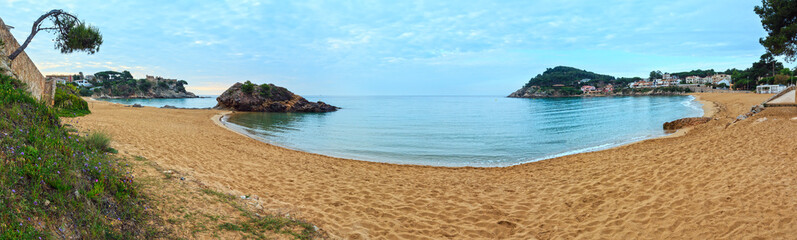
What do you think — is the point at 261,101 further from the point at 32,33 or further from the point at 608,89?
the point at 608,89

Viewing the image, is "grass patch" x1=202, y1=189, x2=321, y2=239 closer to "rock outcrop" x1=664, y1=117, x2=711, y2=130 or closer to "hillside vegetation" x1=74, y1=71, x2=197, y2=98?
"rock outcrop" x1=664, y1=117, x2=711, y2=130

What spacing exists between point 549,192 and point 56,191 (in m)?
9.13

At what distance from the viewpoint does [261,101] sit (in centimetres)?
6041

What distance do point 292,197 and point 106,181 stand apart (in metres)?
3.59

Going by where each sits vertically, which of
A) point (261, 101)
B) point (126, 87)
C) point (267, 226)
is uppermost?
point (126, 87)

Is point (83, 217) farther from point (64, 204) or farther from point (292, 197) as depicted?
point (292, 197)

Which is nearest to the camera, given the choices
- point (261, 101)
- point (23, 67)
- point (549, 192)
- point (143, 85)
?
point (549, 192)

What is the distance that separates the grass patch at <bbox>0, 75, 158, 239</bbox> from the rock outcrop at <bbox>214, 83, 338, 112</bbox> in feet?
186

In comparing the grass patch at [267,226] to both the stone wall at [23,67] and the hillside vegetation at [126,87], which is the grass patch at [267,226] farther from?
the hillside vegetation at [126,87]

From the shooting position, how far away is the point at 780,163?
25.7ft

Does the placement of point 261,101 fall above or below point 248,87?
below

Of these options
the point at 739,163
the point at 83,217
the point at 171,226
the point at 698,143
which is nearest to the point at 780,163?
the point at 739,163

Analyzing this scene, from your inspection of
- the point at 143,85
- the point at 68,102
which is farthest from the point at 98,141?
the point at 143,85

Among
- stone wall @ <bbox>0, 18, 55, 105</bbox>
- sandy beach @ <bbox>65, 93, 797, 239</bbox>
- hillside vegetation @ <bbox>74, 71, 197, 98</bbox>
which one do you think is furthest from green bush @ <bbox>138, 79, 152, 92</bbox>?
sandy beach @ <bbox>65, 93, 797, 239</bbox>
